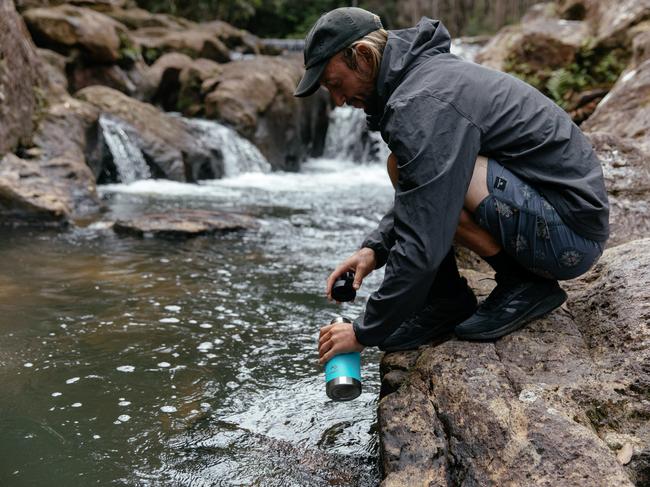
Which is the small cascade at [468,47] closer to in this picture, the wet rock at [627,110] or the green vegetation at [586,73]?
the green vegetation at [586,73]

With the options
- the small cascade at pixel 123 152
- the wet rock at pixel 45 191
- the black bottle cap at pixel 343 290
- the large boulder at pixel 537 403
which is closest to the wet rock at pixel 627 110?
the large boulder at pixel 537 403

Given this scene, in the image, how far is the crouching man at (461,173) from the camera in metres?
2.26

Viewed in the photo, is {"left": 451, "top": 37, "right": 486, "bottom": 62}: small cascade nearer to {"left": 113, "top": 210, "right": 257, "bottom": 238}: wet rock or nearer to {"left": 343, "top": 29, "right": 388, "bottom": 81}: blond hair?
{"left": 113, "top": 210, "right": 257, "bottom": 238}: wet rock

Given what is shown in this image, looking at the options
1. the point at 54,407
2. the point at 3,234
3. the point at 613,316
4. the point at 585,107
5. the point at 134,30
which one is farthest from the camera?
the point at 134,30

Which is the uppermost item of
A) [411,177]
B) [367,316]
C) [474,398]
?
[411,177]

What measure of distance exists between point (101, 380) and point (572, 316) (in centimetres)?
237

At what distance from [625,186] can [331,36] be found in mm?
2586

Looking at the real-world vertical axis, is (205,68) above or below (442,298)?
below

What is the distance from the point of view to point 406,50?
2.49 m

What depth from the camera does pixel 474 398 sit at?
7.63 feet

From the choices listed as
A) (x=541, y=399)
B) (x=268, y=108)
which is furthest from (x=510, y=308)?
(x=268, y=108)

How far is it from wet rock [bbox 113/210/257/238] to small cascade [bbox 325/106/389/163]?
32.2 feet

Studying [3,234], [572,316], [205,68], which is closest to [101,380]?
[572,316]

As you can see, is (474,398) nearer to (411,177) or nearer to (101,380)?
(411,177)
